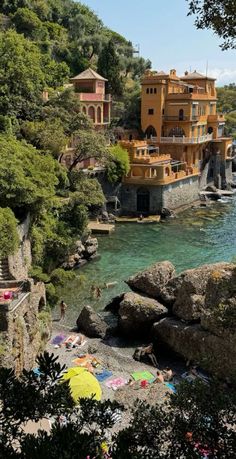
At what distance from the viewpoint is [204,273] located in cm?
2095

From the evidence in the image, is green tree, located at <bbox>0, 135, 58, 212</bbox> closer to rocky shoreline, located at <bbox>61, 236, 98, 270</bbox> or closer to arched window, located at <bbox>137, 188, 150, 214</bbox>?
rocky shoreline, located at <bbox>61, 236, 98, 270</bbox>

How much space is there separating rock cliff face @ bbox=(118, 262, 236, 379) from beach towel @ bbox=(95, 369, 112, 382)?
3.38 metres

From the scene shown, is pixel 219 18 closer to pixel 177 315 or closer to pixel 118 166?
pixel 177 315

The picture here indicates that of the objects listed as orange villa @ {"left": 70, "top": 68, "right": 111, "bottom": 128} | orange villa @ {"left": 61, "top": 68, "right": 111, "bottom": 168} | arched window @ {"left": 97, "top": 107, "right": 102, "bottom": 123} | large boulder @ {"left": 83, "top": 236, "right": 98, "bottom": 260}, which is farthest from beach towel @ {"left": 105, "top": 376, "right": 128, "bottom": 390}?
arched window @ {"left": 97, "top": 107, "right": 102, "bottom": 123}

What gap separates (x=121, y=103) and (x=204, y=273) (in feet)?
142

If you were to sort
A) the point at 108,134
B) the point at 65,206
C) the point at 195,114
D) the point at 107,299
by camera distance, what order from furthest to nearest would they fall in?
the point at 195,114, the point at 108,134, the point at 65,206, the point at 107,299

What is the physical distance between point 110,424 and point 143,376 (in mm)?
11773

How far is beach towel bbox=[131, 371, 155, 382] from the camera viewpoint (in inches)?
686

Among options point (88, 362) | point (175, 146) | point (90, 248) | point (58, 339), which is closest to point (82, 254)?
point (90, 248)

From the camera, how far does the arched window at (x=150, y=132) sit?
182 feet

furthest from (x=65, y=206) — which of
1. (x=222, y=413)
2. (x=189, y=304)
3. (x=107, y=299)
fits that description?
(x=222, y=413)

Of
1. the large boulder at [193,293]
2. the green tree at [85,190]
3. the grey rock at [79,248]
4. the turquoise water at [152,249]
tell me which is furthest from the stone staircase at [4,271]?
the green tree at [85,190]

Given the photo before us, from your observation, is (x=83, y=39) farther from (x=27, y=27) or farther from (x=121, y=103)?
(x=121, y=103)

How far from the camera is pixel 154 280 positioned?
75.5 ft
